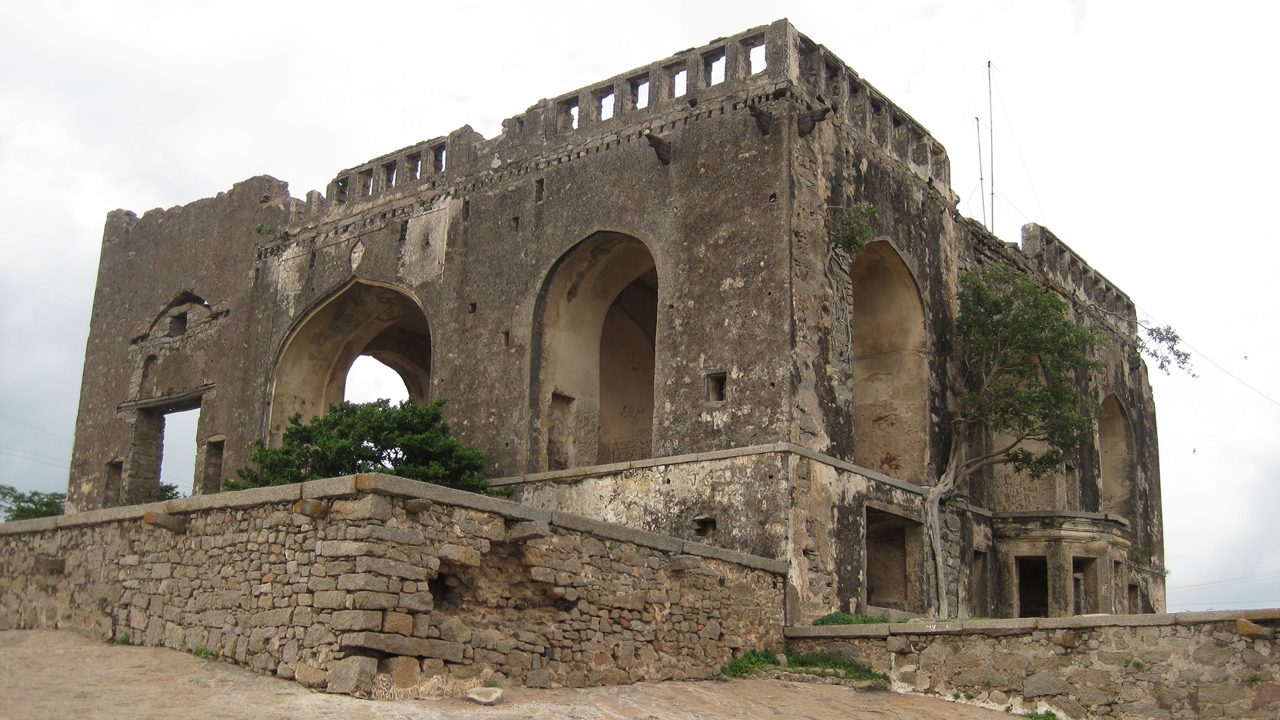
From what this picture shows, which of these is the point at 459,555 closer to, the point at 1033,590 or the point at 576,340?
the point at 576,340

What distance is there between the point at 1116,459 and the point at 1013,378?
25.7 ft

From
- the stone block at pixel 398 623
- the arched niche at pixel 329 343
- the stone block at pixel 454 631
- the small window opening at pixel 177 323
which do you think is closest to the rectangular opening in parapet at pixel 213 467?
the arched niche at pixel 329 343

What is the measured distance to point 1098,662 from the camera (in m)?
12.2

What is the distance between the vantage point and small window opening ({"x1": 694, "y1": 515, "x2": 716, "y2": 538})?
15.2 meters

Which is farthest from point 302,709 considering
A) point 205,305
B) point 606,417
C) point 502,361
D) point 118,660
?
point 205,305

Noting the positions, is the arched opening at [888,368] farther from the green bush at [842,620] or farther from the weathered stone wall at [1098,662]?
the weathered stone wall at [1098,662]

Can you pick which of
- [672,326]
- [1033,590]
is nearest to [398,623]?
[672,326]

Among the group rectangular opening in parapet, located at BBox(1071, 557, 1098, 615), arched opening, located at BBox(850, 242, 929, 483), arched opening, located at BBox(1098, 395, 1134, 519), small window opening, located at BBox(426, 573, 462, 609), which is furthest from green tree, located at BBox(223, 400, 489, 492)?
arched opening, located at BBox(1098, 395, 1134, 519)

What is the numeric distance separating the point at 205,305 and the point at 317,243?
2.81 metres

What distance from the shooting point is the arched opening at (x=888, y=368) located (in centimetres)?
1798

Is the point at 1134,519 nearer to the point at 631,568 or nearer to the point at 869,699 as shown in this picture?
the point at 869,699

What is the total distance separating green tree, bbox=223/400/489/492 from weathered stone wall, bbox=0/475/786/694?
4.06 metres

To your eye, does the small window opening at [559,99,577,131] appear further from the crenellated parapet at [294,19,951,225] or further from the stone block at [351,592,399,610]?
the stone block at [351,592,399,610]

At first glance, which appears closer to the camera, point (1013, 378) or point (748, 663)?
point (748, 663)
